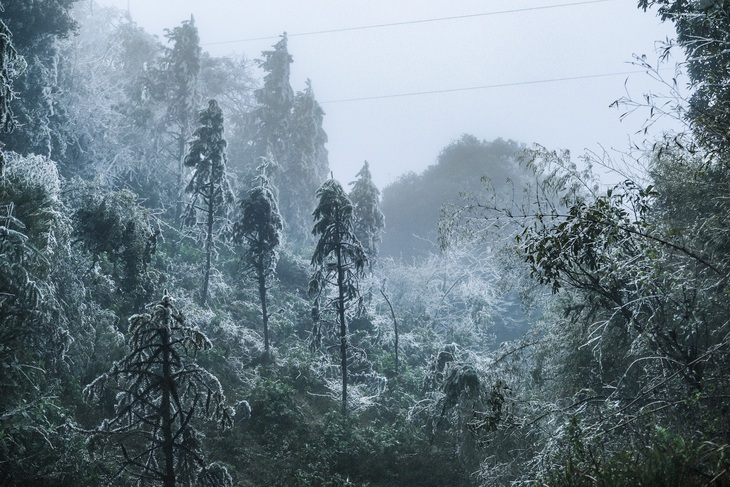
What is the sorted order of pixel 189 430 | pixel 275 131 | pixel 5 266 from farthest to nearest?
pixel 275 131 → pixel 5 266 → pixel 189 430

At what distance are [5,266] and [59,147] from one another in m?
15.3

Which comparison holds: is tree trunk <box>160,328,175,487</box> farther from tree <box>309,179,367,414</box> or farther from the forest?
tree <box>309,179,367,414</box>

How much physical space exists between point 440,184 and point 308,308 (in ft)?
89.8

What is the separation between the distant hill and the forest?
1119cm

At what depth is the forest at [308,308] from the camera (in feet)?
21.9

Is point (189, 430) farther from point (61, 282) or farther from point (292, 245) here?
point (292, 245)

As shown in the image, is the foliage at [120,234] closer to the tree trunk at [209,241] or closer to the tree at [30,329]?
the tree at [30,329]

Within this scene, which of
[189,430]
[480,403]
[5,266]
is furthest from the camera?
[480,403]

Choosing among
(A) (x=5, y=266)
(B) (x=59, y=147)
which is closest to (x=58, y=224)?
(A) (x=5, y=266)

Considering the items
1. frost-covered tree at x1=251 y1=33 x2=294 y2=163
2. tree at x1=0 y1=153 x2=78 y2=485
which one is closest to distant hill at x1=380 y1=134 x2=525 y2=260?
frost-covered tree at x1=251 y1=33 x2=294 y2=163

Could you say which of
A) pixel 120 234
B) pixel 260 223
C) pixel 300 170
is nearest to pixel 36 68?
pixel 120 234

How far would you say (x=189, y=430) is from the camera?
666cm

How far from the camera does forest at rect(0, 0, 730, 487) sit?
21.9ft

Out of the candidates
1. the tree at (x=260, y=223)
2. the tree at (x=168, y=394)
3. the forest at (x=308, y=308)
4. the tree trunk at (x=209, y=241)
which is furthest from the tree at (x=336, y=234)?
the tree at (x=168, y=394)
